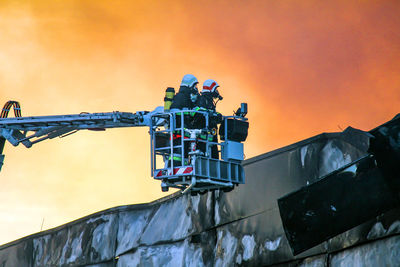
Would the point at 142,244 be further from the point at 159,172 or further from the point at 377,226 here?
the point at 377,226

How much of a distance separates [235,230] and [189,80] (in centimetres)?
399

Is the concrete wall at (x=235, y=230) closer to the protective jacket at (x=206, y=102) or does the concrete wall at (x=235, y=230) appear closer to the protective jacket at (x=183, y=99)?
the protective jacket at (x=206, y=102)

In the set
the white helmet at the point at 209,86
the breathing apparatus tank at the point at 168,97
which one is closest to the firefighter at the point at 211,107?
the white helmet at the point at 209,86

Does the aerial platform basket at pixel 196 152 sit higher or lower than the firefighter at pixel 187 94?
lower

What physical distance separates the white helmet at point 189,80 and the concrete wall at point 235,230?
246cm

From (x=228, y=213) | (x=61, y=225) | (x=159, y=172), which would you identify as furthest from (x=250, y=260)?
(x=61, y=225)

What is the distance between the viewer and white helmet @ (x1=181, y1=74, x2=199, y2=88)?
18031mm

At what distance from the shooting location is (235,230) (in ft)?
57.8

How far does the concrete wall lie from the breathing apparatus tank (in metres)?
2.48

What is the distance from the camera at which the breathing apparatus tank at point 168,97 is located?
17.9 meters

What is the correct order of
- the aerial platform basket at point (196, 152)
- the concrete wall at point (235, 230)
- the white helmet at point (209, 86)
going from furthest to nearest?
the white helmet at point (209, 86) → the aerial platform basket at point (196, 152) → the concrete wall at point (235, 230)

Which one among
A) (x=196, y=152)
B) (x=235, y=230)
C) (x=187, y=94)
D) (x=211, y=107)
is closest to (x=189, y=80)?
(x=187, y=94)

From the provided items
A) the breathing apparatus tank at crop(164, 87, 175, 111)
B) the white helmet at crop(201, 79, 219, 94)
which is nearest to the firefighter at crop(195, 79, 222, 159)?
the white helmet at crop(201, 79, 219, 94)

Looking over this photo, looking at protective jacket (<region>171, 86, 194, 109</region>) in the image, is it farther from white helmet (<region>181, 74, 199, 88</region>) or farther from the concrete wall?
the concrete wall
